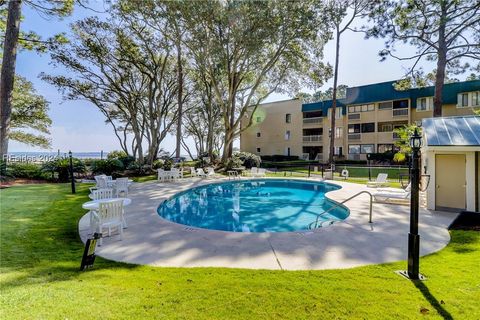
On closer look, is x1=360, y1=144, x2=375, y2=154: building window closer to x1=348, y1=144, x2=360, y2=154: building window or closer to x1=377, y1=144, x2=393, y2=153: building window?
x1=348, y1=144, x2=360, y2=154: building window

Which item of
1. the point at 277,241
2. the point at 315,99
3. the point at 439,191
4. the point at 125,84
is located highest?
the point at 315,99

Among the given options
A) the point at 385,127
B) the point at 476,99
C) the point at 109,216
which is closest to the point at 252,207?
the point at 109,216

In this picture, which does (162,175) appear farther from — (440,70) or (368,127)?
(368,127)

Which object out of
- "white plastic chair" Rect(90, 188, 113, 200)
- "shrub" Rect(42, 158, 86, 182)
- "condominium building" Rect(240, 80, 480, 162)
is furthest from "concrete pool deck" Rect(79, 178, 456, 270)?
"condominium building" Rect(240, 80, 480, 162)

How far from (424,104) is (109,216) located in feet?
98.5

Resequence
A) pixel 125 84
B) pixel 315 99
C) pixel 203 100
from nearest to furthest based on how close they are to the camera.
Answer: pixel 125 84 → pixel 203 100 → pixel 315 99

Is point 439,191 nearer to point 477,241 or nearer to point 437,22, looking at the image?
point 477,241

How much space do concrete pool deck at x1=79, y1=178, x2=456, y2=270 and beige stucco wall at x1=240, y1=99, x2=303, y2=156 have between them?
88.9 feet

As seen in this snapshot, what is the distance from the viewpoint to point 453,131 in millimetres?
8844

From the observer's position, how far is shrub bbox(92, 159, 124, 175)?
1783 cm

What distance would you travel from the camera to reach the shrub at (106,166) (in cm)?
1783

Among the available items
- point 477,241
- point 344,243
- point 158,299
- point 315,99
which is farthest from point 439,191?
point 315,99

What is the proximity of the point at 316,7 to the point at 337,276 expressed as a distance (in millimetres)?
17182

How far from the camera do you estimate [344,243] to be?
5672 millimetres
